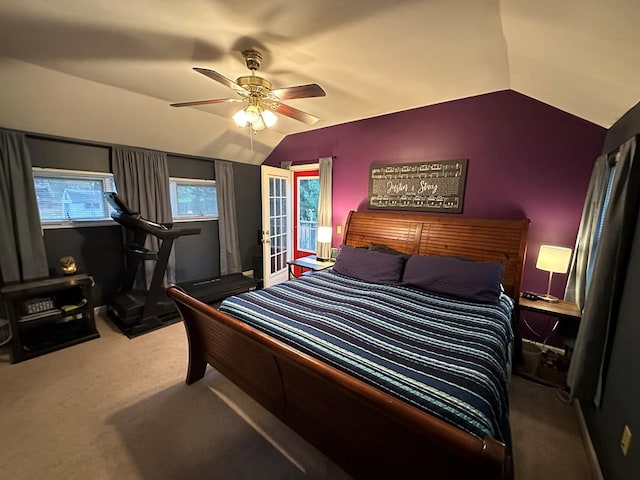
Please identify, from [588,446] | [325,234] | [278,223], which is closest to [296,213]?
[278,223]

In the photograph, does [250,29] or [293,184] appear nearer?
[250,29]

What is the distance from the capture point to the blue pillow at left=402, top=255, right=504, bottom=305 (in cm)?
224

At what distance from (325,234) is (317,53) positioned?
2.39 m

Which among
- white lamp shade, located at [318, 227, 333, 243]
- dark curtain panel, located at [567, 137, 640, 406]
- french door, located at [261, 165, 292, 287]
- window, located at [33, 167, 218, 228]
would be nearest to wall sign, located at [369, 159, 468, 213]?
white lamp shade, located at [318, 227, 333, 243]

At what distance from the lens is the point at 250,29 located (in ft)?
5.52

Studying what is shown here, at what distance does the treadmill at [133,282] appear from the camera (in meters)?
2.96

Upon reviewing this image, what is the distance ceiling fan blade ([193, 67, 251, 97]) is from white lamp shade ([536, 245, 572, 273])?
2860mm

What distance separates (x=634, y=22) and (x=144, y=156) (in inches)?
175

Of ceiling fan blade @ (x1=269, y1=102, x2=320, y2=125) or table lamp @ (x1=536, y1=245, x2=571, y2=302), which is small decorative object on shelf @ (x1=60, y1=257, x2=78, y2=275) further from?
table lamp @ (x1=536, y1=245, x2=571, y2=302)

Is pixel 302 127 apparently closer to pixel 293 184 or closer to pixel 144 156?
pixel 293 184

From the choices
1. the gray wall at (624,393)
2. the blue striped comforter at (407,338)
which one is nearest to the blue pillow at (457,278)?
the blue striped comforter at (407,338)

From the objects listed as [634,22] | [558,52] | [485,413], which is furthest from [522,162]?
[485,413]

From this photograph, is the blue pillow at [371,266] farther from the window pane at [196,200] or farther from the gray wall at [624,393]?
the window pane at [196,200]

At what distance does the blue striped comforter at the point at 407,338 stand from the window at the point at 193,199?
2.69 meters
